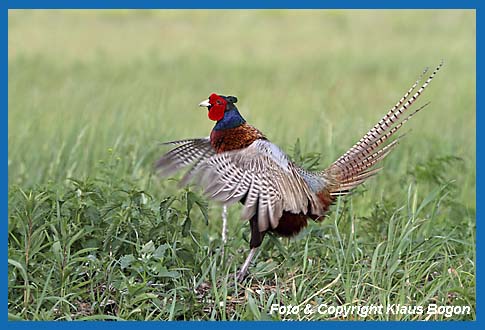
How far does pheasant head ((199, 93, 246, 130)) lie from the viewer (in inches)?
197

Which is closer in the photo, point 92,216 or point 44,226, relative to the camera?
point 44,226

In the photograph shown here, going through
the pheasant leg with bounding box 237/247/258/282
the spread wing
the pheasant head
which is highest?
the pheasant head

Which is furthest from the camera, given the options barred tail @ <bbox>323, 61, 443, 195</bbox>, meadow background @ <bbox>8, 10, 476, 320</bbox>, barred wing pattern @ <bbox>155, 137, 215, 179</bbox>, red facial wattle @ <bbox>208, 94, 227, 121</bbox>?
barred tail @ <bbox>323, 61, 443, 195</bbox>

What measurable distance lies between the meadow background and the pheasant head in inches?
19.4

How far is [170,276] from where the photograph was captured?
16.5ft

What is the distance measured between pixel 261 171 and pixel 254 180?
7 centimetres

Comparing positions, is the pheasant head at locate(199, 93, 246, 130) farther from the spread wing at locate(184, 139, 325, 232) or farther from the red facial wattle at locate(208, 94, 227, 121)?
the spread wing at locate(184, 139, 325, 232)

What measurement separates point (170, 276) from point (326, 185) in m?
1.10

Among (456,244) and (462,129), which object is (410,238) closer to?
(456,244)

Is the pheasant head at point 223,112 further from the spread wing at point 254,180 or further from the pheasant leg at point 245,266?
the pheasant leg at point 245,266

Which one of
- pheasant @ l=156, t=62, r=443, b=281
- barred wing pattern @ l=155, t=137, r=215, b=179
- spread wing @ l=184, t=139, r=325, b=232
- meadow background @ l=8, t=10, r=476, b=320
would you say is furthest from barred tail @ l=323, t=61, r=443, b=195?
barred wing pattern @ l=155, t=137, r=215, b=179

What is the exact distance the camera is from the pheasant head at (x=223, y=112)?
16.4 ft

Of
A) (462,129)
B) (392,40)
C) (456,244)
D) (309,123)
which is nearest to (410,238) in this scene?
(456,244)

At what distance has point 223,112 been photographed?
5.02 metres
